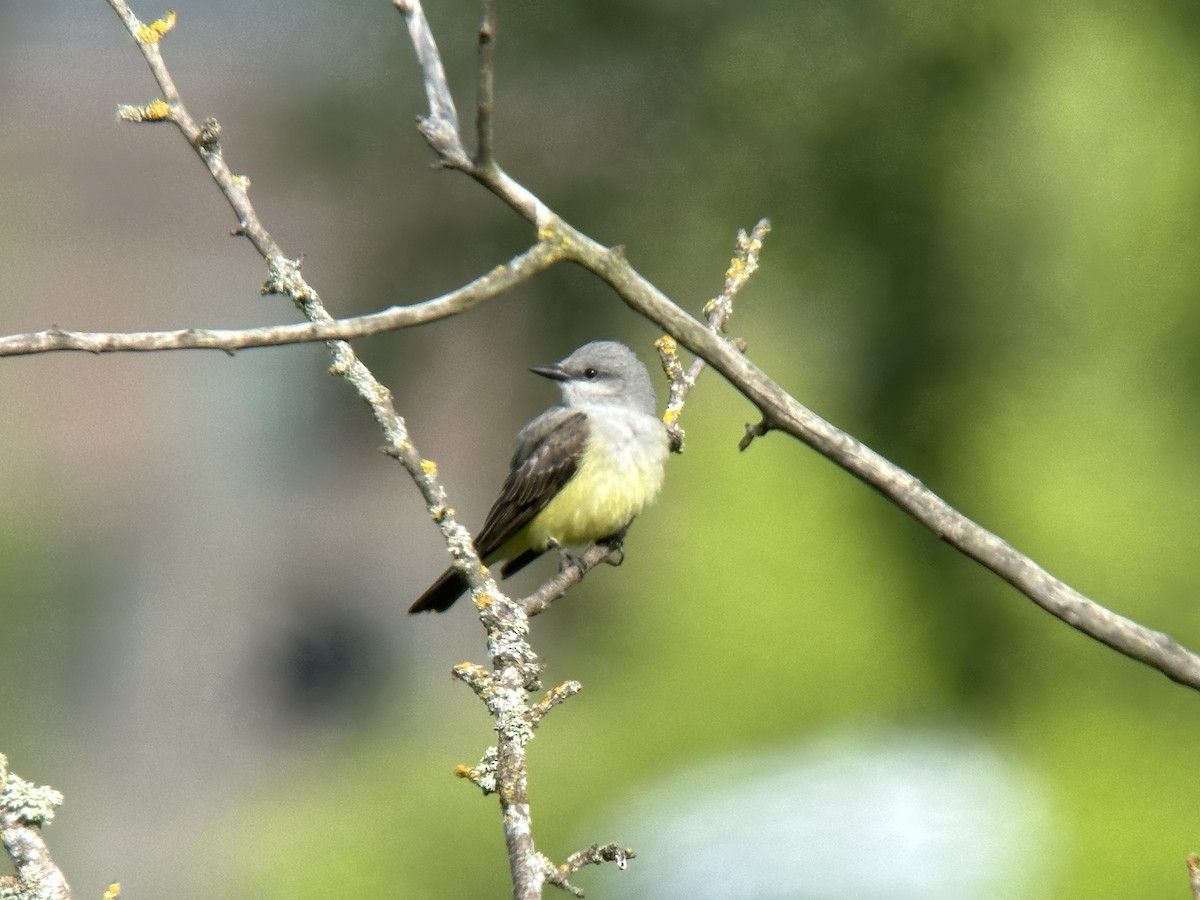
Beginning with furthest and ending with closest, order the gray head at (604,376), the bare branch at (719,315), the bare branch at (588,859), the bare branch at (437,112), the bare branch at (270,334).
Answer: the gray head at (604,376), the bare branch at (719,315), the bare branch at (588,859), the bare branch at (437,112), the bare branch at (270,334)

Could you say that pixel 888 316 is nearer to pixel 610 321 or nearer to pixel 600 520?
pixel 610 321

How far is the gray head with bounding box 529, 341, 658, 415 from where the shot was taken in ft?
15.3

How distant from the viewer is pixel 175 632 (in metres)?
12.5

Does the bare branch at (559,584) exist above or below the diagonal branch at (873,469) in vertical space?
above

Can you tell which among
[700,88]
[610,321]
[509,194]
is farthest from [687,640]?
[509,194]

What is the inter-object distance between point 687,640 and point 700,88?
12.0ft

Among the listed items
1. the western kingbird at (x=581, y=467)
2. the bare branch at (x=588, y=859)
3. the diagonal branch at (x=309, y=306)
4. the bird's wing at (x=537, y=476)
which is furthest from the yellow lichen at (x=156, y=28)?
the bird's wing at (x=537, y=476)

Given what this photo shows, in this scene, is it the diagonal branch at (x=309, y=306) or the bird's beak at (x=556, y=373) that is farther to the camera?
the bird's beak at (x=556, y=373)

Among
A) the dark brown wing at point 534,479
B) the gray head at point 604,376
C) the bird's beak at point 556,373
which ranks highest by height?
the bird's beak at point 556,373

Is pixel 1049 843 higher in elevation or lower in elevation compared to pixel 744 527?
lower

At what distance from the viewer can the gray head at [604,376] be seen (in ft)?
15.3

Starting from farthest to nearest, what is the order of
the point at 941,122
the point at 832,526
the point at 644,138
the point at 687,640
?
the point at 687,640 → the point at 832,526 → the point at 644,138 → the point at 941,122

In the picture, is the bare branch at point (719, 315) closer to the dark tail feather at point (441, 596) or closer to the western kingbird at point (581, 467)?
the western kingbird at point (581, 467)


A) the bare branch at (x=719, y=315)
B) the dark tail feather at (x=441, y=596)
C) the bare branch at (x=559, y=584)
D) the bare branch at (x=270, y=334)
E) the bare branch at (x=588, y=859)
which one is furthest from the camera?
the dark tail feather at (x=441, y=596)
